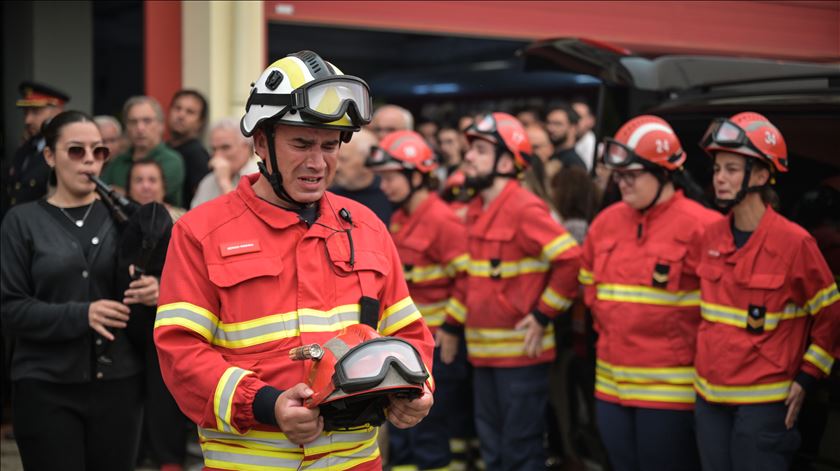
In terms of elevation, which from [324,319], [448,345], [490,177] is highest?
[490,177]

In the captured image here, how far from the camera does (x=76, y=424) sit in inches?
186

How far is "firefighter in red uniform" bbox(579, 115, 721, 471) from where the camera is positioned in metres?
5.39

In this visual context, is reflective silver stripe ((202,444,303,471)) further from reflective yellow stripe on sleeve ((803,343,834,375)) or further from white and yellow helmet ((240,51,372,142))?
reflective yellow stripe on sleeve ((803,343,834,375))

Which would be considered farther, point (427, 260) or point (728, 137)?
point (427, 260)

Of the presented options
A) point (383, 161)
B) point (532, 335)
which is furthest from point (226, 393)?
point (383, 161)

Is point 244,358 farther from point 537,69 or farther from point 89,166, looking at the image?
point 537,69

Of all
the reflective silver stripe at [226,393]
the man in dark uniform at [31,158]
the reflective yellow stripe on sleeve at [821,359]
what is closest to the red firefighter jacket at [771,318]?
the reflective yellow stripe on sleeve at [821,359]

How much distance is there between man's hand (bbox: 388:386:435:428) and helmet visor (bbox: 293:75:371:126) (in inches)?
33.2

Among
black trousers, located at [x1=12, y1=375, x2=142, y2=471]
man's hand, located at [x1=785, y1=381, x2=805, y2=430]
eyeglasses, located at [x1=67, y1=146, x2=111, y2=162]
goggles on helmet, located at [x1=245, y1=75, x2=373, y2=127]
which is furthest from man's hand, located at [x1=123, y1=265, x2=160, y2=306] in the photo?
man's hand, located at [x1=785, y1=381, x2=805, y2=430]

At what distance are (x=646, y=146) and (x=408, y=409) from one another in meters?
2.79

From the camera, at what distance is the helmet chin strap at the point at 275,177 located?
3.35 meters

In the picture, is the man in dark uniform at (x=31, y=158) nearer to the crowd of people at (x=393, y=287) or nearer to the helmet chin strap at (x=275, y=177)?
the crowd of people at (x=393, y=287)

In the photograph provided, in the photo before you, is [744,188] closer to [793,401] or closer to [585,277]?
[793,401]

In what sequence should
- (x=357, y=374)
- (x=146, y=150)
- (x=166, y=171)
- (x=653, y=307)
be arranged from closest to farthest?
(x=357, y=374)
(x=653, y=307)
(x=166, y=171)
(x=146, y=150)
